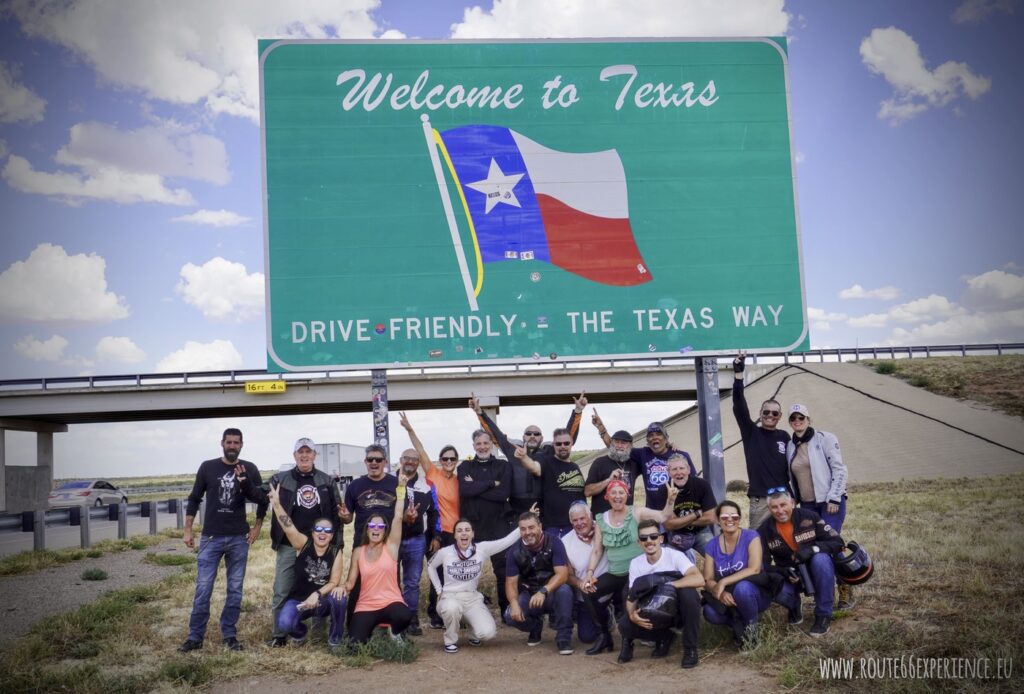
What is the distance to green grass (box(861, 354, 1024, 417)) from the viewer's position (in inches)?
1654

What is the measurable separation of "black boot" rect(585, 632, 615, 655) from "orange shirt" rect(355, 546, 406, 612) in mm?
1987

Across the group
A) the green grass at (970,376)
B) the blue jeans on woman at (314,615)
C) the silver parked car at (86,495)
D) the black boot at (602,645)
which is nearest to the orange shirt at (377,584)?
the blue jeans on woman at (314,615)

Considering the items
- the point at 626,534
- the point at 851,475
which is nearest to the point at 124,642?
the point at 626,534

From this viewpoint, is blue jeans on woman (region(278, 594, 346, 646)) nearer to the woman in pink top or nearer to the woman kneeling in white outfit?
the woman in pink top

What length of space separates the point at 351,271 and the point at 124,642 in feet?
16.7

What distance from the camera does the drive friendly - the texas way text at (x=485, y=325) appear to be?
1049cm

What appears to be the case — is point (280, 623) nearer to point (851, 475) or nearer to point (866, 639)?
point (866, 639)

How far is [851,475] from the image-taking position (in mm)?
33969

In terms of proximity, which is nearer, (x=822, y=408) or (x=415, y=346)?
(x=415, y=346)

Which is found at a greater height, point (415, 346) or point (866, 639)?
point (415, 346)

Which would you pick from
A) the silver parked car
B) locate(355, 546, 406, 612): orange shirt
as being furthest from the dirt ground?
the silver parked car

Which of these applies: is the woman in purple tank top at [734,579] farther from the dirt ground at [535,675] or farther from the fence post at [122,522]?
the fence post at [122,522]

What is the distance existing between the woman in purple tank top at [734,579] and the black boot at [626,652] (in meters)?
0.81

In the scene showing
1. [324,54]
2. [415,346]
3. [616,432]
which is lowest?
[616,432]
